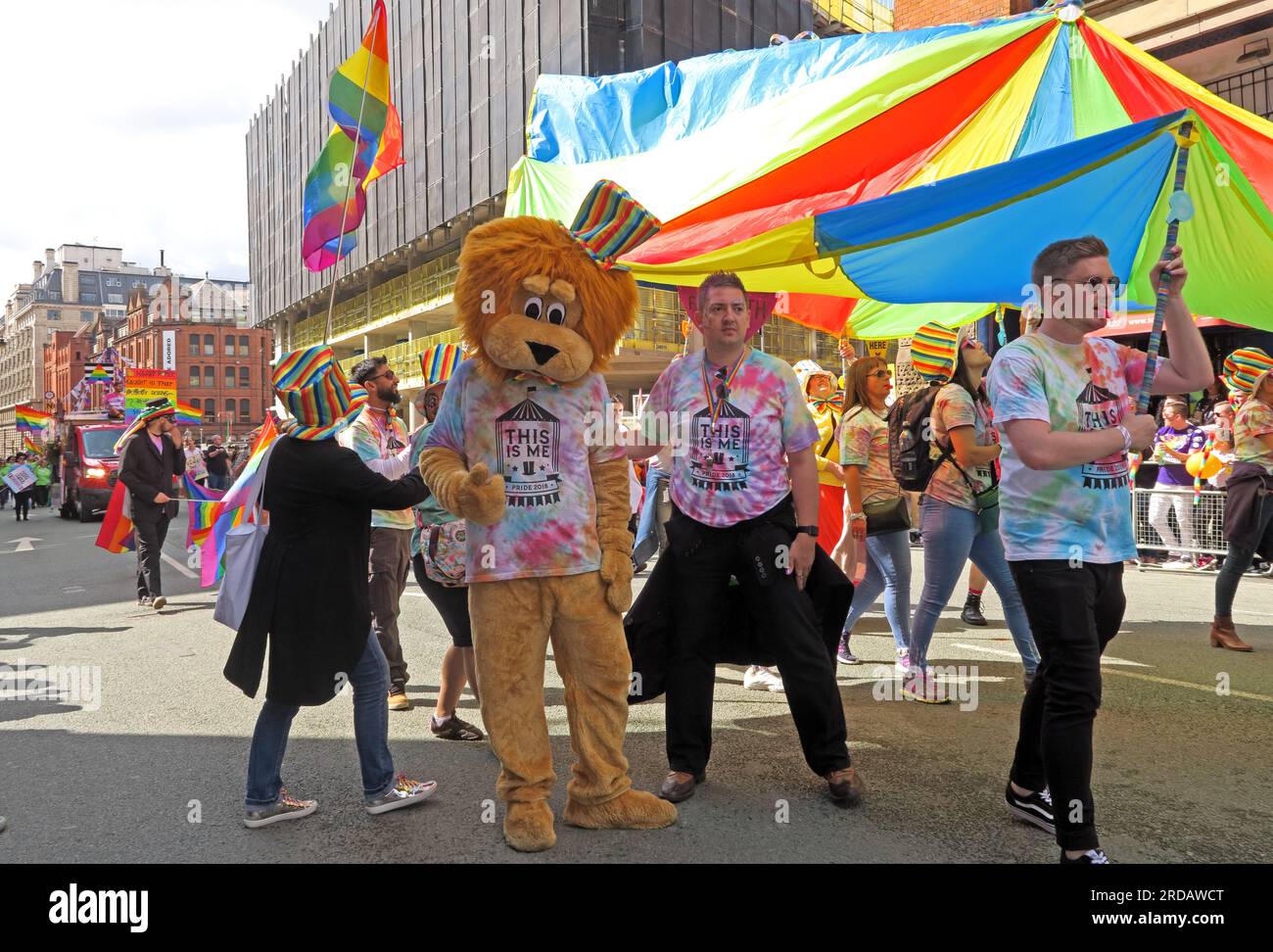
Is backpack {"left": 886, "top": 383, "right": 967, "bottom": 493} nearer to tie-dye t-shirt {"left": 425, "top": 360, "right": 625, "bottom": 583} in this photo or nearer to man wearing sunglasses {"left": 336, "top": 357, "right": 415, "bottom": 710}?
tie-dye t-shirt {"left": 425, "top": 360, "right": 625, "bottom": 583}

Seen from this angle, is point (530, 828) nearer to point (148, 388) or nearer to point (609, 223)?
point (609, 223)

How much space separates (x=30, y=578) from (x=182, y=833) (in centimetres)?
1000

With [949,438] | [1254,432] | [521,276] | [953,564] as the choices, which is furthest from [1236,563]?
[521,276]

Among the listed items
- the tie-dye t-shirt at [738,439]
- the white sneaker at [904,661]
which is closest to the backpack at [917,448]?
the white sneaker at [904,661]

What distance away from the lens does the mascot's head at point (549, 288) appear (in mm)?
3373

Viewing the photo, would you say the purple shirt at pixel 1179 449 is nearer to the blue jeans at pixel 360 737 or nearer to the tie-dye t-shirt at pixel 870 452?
the tie-dye t-shirt at pixel 870 452

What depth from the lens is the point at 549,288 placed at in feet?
11.2

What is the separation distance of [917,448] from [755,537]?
1814 mm

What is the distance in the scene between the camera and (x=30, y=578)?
11.6 metres

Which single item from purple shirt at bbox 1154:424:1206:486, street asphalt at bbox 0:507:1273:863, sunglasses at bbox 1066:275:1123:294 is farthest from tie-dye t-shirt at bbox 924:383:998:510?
purple shirt at bbox 1154:424:1206:486

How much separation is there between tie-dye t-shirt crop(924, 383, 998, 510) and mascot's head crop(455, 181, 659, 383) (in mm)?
2162

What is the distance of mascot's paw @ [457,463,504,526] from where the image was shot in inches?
128

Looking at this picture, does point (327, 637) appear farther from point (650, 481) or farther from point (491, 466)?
point (650, 481)
